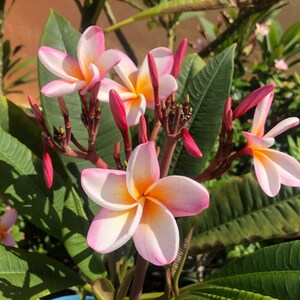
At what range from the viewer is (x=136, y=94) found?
Result: 66 cm

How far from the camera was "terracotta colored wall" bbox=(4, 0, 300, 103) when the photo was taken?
2.34 metres

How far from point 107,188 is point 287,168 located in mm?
216

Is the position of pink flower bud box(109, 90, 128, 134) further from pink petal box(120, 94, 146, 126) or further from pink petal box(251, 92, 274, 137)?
pink petal box(251, 92, 274, 137)

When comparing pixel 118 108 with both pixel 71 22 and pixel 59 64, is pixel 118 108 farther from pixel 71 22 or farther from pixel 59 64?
pixel 71 22

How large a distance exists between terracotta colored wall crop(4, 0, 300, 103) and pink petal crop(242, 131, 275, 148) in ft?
5.81

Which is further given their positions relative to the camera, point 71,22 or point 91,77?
point 71,22

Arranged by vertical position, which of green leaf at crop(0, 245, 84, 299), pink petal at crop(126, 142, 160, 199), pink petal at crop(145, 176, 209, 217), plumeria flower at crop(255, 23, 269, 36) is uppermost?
pink petal at crop(126, 142, 160, 199)

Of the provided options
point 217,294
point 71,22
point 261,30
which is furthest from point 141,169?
point 71,22

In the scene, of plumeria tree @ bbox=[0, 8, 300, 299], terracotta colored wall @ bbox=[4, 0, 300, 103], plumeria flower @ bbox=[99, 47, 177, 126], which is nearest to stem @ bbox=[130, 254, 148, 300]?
plumeria tree @ bbox=[0, 8, 300, 299]

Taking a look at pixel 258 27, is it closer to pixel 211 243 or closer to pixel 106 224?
pixel 211 243

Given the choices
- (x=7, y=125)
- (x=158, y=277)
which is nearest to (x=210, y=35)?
(x=158, y=277)

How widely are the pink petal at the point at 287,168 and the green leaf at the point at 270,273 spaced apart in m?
0.14

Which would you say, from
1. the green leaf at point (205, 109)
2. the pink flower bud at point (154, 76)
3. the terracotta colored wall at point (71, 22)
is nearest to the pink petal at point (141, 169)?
the pink flower bud at point (154, 76)

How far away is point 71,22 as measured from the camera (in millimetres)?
2381
